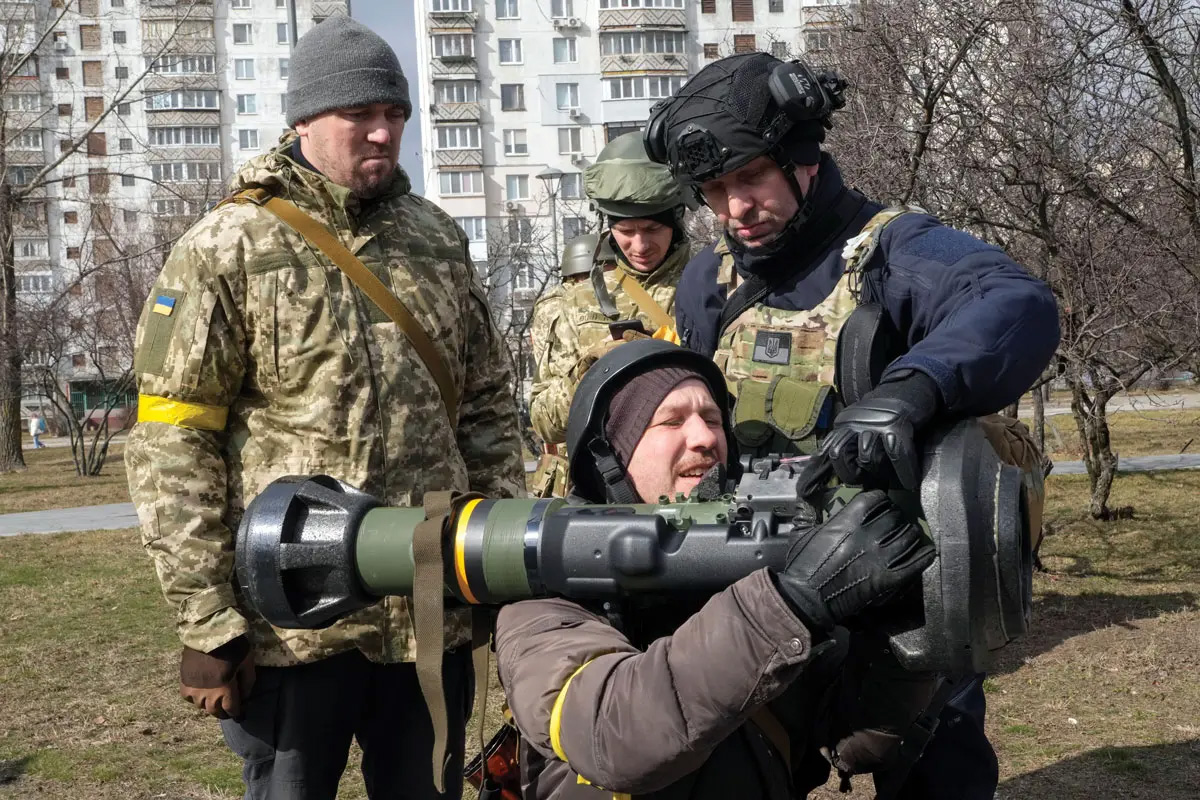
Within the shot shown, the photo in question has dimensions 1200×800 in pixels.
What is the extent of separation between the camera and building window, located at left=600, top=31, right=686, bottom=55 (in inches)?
2021

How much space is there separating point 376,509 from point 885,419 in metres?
0.92

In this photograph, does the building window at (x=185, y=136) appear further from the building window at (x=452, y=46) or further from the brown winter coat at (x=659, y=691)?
the brown winter coat at (x=659, y=691)

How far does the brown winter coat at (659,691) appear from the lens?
185 cm

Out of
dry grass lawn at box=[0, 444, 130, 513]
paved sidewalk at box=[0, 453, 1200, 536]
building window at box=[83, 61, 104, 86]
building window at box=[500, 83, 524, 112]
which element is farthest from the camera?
building window at box=[83, 61, 104, 86]

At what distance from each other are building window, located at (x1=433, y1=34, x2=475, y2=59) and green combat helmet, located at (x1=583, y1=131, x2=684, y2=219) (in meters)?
50.9

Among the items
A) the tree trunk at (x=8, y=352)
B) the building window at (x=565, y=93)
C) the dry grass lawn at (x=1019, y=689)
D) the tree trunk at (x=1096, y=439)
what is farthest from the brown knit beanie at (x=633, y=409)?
the building window at (x=565, y=93)

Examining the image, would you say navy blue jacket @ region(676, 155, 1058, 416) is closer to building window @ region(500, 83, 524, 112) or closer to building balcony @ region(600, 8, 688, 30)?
building balcony @ region(600, 8, 688, 30)

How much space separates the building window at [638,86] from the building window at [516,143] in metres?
4.61

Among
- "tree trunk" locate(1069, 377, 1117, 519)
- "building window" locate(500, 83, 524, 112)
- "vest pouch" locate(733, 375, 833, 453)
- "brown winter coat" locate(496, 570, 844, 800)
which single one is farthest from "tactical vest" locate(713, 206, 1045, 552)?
"building window" locate(500, 83, 524, 112)

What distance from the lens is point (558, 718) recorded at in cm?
204

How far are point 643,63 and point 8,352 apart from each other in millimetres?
33960

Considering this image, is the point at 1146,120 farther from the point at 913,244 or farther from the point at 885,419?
the point at 885,419

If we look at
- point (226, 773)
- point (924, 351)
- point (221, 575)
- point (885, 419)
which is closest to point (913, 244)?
point (924, 351)

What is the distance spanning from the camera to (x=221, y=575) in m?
3.05
